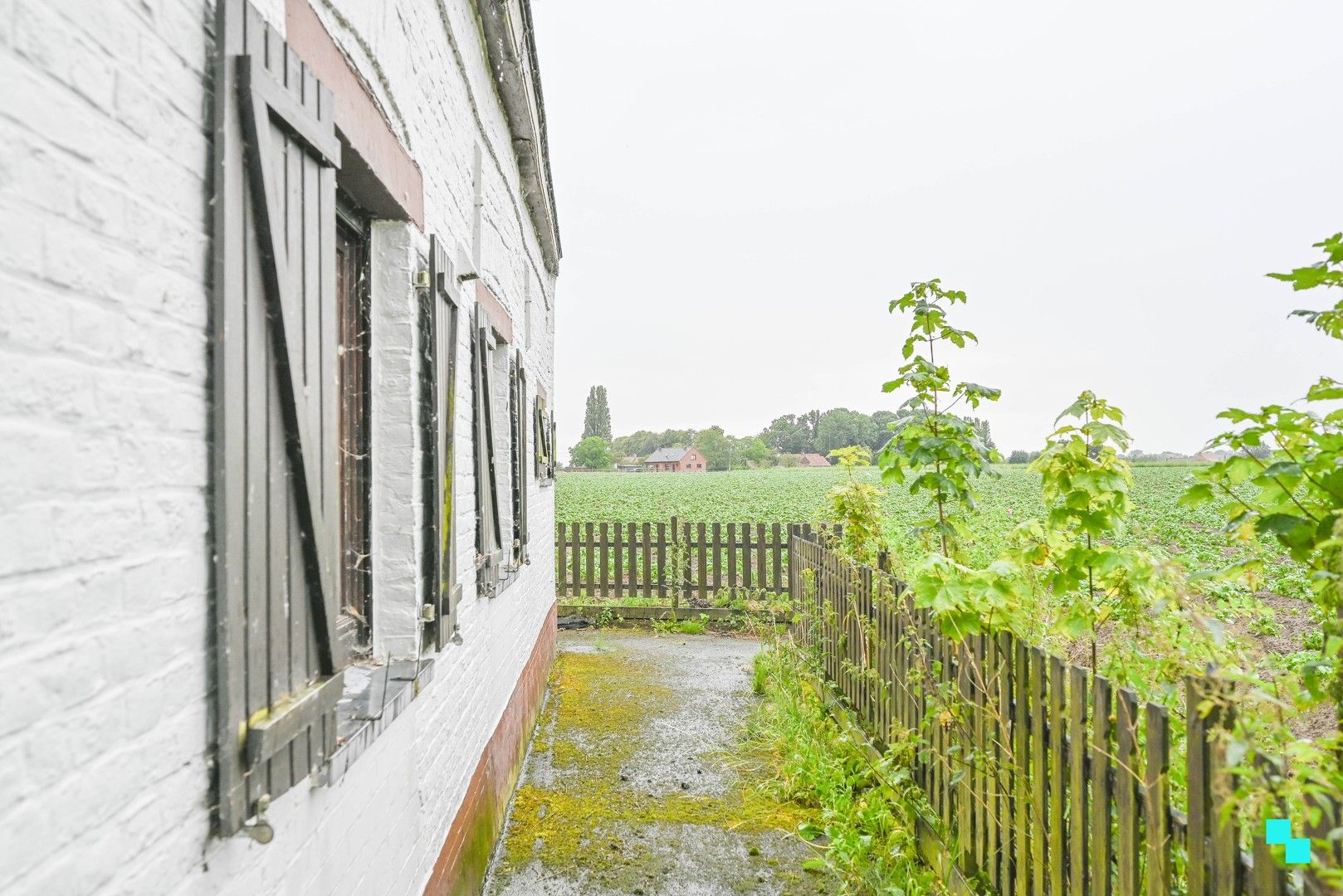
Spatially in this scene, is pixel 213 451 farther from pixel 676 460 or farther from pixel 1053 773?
pixel 676 460

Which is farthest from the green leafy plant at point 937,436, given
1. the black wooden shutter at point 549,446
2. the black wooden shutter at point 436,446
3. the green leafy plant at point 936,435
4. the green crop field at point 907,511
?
the green crop field at point 907,511

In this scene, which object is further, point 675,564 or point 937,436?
point 675,564

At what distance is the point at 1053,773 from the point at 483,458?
105 inches

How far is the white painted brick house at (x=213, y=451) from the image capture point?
83 centimetres

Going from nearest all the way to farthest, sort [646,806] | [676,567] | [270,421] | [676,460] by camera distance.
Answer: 1. [270,421]
2. [646,806]
3. [676,567]
4. [676,460]

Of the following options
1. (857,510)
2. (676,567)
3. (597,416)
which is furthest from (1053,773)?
(597,416)

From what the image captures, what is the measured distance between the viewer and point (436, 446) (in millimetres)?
2570

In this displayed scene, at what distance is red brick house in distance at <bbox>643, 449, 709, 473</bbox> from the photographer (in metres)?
93.2

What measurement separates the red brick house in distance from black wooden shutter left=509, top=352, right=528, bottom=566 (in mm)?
86398

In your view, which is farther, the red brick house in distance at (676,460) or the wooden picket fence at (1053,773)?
the red brick house in distance at (676,460)

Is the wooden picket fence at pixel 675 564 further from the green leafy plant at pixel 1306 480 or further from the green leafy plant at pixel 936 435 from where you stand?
the green leafy plant at pixel 1306 480

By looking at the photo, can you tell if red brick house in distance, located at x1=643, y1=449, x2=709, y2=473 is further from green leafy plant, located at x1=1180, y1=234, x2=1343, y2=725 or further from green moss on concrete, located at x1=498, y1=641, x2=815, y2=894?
green leafy plant, located at x1=1180, y1=234, x2=1343, y2=725

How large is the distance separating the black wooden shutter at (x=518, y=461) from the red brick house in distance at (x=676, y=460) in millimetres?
86398

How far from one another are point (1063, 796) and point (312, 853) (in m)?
2.21
